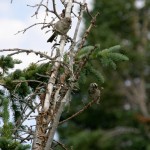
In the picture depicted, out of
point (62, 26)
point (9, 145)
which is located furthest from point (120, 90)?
point (9, 145)

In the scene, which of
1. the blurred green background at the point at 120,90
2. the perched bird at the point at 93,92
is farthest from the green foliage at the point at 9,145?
the blurred green background at the point at 120,90

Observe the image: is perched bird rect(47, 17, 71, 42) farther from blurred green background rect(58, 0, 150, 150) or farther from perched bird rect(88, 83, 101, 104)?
blurred green background rect(58, 0, 150, 150)

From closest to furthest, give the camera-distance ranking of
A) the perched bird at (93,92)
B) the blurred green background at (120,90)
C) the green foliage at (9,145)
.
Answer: the green foliage at (9,145), the perched bird at (93,92), the blurred green background at (120,90)

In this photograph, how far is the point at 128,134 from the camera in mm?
30000

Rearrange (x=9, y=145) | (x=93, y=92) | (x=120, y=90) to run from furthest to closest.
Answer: (x=120, y=90) → (x=93, y=92) → (x=9, y=145)

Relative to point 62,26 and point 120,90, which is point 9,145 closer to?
point 62,26

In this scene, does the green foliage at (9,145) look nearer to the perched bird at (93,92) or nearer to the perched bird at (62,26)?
the perched bird at (93,92)

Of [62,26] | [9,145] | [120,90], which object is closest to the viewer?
[9,145]

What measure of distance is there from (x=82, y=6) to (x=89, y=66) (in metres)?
0.58

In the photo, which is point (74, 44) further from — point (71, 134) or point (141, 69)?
point (141, 69)

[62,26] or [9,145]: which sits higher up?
[62,26]

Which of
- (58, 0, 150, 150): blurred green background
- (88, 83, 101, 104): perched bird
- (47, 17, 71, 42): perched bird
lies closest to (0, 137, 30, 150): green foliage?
(88, 83, 101, 104): perched bird

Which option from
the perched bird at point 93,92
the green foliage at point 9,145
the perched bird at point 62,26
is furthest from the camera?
the perched bird at point 62,26

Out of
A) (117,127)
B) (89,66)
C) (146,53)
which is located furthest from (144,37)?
(89,66)
